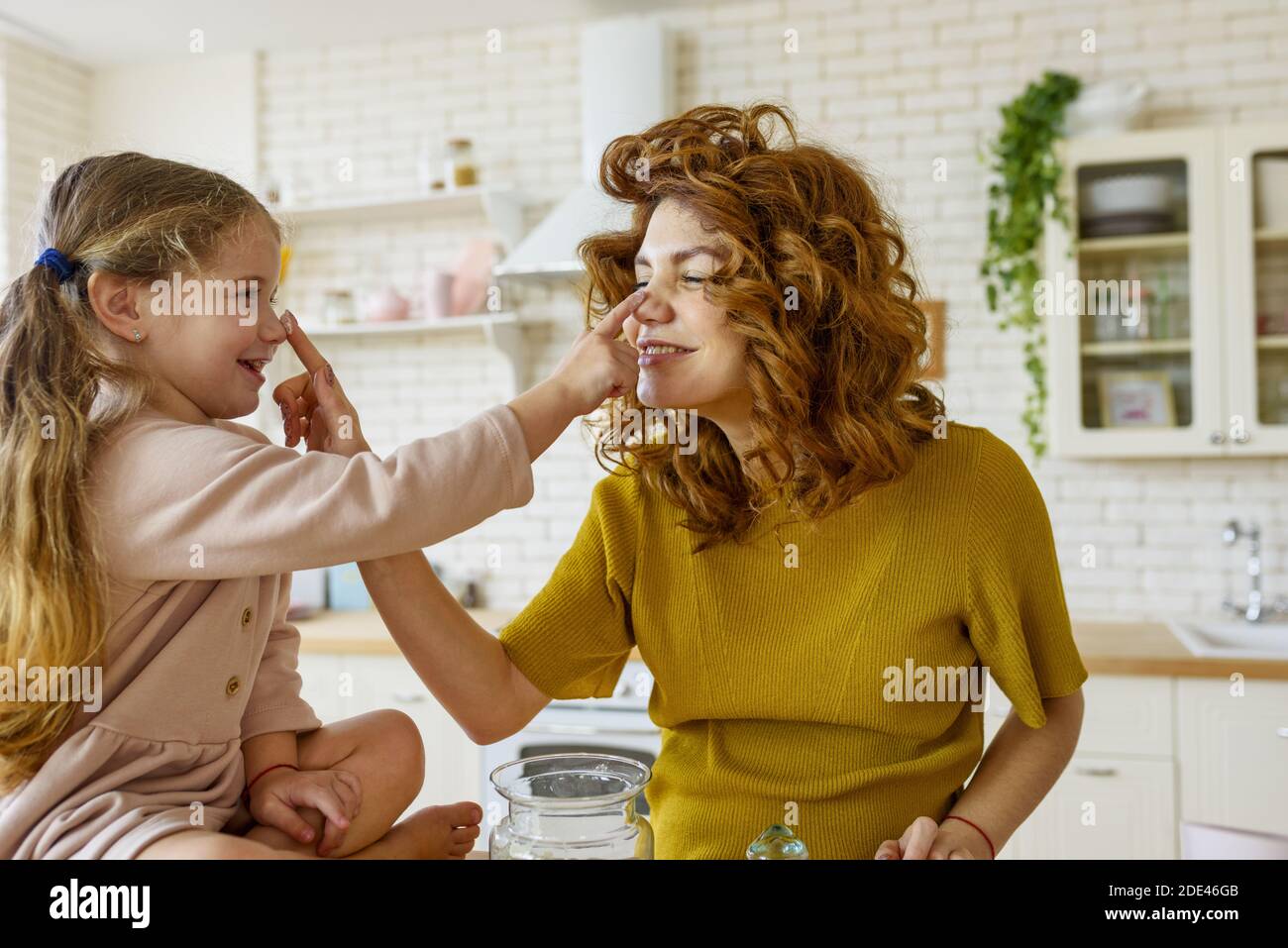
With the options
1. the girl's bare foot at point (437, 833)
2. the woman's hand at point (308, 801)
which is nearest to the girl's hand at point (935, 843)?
the girl's bare foot at point (437, 833)

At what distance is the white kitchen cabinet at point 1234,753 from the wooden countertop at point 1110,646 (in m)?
0.05

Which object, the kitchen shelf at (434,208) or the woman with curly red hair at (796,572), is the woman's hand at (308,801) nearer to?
the woman with curly red hair at (796,572)

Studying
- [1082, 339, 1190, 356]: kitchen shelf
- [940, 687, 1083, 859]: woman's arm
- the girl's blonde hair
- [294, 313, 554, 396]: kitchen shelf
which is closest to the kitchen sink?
[1082, 339, 1190, 356]: kitchen shelf

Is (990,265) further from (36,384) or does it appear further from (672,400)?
(36,384)

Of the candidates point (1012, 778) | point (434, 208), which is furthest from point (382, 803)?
point (434, 208)

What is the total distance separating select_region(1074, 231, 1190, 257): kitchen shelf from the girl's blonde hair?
9.34 feet

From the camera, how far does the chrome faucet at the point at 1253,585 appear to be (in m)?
3.42

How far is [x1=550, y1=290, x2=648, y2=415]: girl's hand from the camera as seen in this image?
1.13m

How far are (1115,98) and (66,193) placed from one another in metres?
3.13

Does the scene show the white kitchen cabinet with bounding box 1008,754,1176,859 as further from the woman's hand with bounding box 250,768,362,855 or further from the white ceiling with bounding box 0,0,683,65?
the white ceiling with bounding box 0,0,683,65

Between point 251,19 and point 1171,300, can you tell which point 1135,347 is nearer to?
point 1171,300

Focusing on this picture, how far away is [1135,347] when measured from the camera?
335cm

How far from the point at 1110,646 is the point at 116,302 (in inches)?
110

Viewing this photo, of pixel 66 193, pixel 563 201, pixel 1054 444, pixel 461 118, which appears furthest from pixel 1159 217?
pixel 66 193
